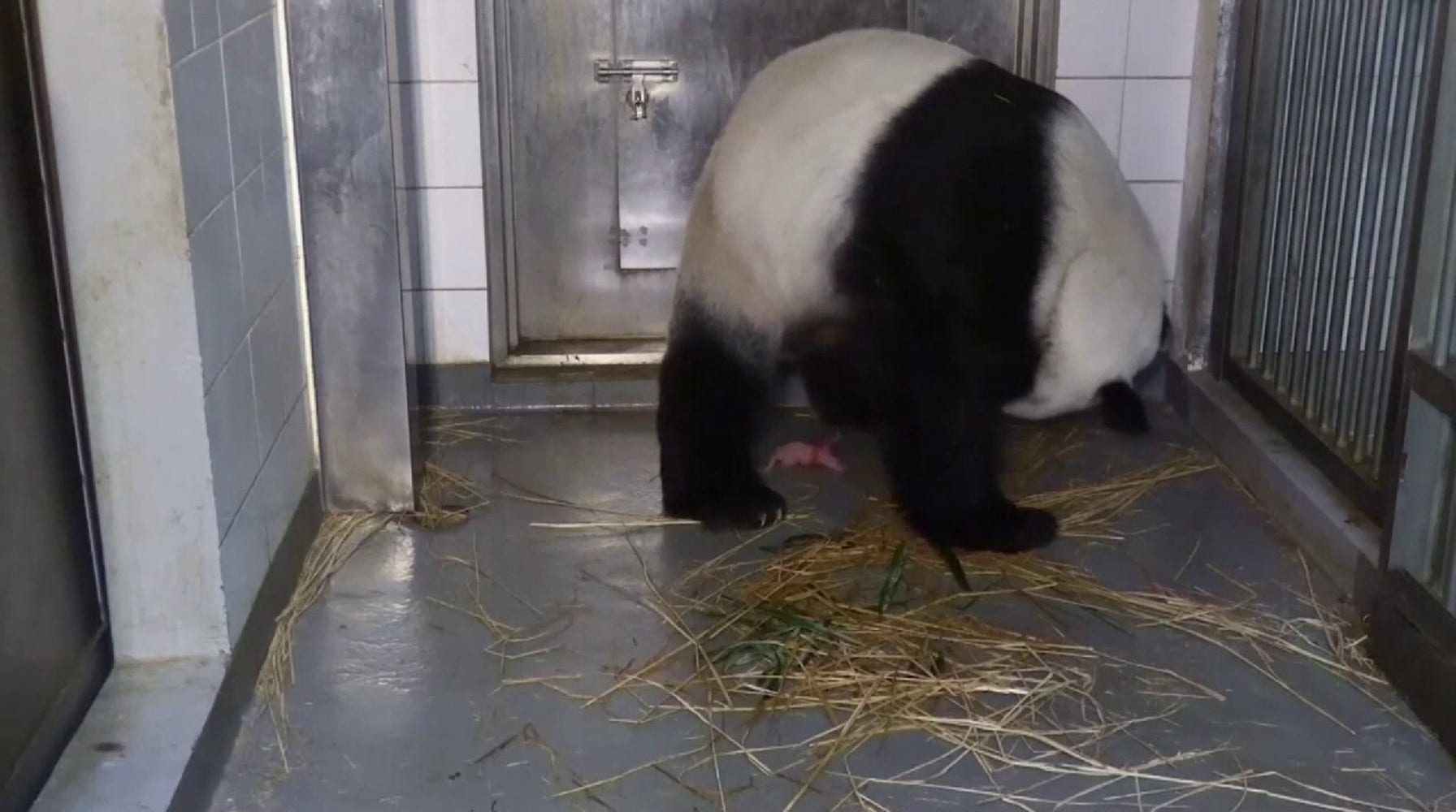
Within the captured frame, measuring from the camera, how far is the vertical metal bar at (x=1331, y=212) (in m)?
2.43

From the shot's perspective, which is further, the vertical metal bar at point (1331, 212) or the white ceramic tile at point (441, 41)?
the white ceramic tile at point (441, 41)

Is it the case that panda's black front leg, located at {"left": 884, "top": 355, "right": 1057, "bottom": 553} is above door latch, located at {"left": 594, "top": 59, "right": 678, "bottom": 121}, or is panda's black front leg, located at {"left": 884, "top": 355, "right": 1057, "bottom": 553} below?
below

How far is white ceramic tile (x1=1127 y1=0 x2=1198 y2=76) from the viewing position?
300 cm

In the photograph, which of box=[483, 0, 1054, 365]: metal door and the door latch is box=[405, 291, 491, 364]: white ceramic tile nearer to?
box=[483, 0, 1054, 365]: metal door

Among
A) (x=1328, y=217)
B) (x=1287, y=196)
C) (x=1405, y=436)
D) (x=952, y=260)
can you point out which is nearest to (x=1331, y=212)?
(x=1328, y=217)

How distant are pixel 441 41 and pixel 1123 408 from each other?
4.95ft

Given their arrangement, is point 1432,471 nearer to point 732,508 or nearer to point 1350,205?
point 1350,205

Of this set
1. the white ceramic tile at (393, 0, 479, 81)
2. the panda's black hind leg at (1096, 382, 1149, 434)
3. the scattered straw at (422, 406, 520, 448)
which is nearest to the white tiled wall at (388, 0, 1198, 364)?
the white ceramic tile at (393, 0, 479, 81)

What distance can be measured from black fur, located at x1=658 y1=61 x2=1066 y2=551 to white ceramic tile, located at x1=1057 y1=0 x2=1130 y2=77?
2.23 feet

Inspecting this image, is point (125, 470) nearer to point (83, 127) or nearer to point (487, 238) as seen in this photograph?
point (83, 127)

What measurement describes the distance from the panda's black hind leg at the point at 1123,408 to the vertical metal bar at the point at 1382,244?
352mm

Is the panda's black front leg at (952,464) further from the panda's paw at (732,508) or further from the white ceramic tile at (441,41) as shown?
the white ceramic tile at (441,41)

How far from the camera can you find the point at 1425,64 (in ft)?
7.15

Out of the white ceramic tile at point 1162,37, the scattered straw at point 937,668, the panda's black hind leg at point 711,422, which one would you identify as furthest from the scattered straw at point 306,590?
the white ceramic tile at point 1162,37
